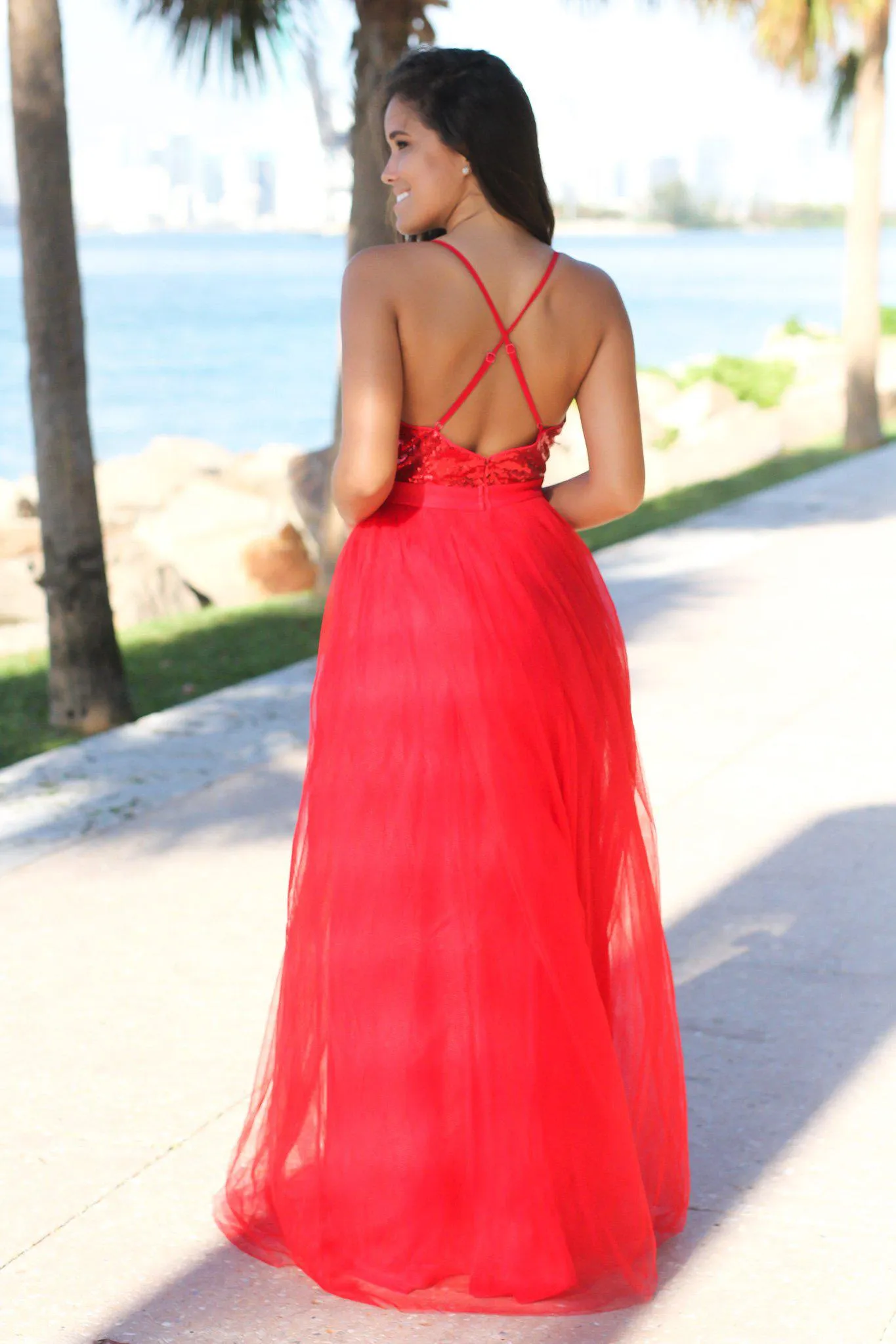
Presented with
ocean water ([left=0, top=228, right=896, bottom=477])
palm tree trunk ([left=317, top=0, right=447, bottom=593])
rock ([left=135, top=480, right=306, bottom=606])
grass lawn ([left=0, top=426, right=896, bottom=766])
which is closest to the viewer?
grass lawn ([left=0, top=426, right=896, bottom=766])

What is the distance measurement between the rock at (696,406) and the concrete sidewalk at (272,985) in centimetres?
1321

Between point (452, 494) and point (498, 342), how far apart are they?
265 millimetres

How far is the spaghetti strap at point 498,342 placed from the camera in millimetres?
2602

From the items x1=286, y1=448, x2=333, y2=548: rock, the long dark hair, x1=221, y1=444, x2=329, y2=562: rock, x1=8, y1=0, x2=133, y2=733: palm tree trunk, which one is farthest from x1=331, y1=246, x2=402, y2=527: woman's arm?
x1=221, y1=444, x2=329, y2=562: rock

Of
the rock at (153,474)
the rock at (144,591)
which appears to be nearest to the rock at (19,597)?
the rock at (144,591)

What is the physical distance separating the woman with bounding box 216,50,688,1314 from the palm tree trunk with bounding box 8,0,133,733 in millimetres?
3934

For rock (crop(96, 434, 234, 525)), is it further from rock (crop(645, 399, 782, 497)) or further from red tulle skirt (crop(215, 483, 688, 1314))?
red tulle skirt (crop(215, 483, 688, 1314))

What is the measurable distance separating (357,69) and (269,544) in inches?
148

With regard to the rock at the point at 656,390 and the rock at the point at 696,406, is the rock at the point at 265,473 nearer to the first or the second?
the rock at the point at 696,406

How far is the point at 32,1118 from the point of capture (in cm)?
346

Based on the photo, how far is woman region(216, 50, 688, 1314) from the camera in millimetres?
2648

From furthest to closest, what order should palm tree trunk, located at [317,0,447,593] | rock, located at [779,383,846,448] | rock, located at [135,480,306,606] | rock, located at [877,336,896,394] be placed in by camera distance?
rock, located at [877,336,896,394]
rock, located at [779,383,846,448]
rock, located at [135,480,306,606]
palm tree trunk, located at [317,0,447,593]

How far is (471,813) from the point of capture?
8.89 feet

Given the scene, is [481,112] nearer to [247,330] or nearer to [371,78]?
[371,78]
